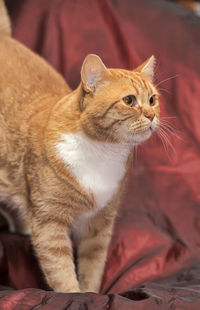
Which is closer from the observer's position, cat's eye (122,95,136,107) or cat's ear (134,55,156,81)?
cat's eye (122,95,136,107)

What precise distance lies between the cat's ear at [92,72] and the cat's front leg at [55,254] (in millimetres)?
439

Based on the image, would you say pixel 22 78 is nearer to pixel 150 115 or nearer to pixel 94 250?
pixel 150 115

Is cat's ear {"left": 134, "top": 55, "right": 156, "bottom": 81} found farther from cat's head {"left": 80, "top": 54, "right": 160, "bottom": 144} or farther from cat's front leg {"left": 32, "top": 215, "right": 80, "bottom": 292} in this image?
cat's front leg {"left": 32, "top": 215, "right": 80, "bottom": 292}

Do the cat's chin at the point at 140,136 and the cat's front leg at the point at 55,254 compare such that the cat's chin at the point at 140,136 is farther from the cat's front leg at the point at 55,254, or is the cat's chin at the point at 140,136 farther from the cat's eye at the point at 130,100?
the cat's front leg at the point at 55,254

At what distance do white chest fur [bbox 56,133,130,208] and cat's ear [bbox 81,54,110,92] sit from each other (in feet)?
0.50

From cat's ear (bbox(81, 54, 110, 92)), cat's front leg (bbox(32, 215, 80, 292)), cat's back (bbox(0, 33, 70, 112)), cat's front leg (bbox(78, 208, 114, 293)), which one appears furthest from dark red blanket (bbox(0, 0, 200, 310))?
cat's ear (bbox(81, 54, 110, 92))

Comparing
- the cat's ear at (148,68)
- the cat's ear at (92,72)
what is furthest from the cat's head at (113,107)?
the cat's ear at (148,68)

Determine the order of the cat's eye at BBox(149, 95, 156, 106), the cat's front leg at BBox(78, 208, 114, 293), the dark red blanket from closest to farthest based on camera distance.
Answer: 1. the cat's eye at BBox(149, 95, 156, 106)
2. the cat's front leg at BBox(78, 208, 114, 293)
3. the dark red blanket

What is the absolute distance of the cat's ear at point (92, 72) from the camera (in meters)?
1.22

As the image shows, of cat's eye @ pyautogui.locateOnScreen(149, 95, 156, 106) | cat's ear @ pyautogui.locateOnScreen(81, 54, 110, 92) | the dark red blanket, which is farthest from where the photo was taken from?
the dark red blanket

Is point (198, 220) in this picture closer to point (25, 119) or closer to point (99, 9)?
point (25, 119)

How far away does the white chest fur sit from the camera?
4.32ft

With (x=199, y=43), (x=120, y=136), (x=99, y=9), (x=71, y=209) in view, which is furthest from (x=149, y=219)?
(x=99, y=9)

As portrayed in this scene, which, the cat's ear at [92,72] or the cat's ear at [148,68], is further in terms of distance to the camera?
the cat's ear at [148,68]
